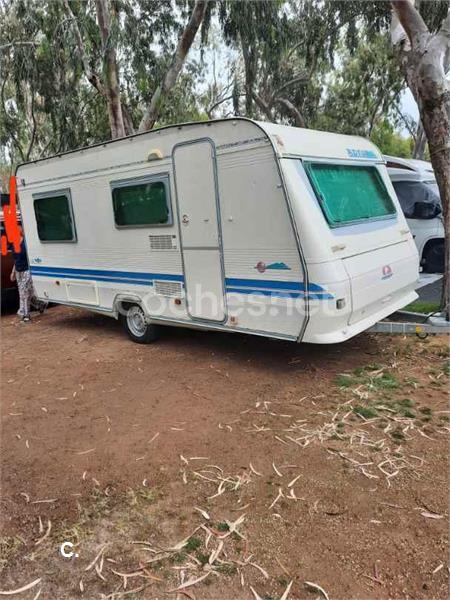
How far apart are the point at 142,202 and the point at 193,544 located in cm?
416

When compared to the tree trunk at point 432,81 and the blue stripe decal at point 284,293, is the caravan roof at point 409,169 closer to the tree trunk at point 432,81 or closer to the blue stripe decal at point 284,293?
the tree trunk at point 432,81

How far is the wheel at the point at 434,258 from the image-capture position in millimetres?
8695

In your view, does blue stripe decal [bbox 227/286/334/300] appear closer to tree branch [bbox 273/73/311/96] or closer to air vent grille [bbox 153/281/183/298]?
air vent grille [bbox 153/281/183/298]

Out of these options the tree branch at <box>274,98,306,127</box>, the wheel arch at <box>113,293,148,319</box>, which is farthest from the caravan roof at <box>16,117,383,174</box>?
the tree branch at <box>274,98,306,127</box>

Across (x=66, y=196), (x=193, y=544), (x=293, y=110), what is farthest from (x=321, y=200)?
(x=293, y=110)

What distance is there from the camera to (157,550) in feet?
8.66

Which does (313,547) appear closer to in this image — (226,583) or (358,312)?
(226,583)

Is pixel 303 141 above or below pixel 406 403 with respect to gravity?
above

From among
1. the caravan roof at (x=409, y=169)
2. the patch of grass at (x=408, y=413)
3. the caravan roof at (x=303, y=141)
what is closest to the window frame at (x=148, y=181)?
the caravan roof at (x=303, y=141)

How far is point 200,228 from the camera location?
5.27 meters

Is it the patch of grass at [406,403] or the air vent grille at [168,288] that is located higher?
the air vent grille at [168,288]

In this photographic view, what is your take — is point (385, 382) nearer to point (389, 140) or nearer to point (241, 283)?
point (241, 283)

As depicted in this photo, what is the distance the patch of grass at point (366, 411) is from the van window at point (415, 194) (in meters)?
5.71

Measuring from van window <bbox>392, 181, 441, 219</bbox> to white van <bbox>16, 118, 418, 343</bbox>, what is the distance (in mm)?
3076
